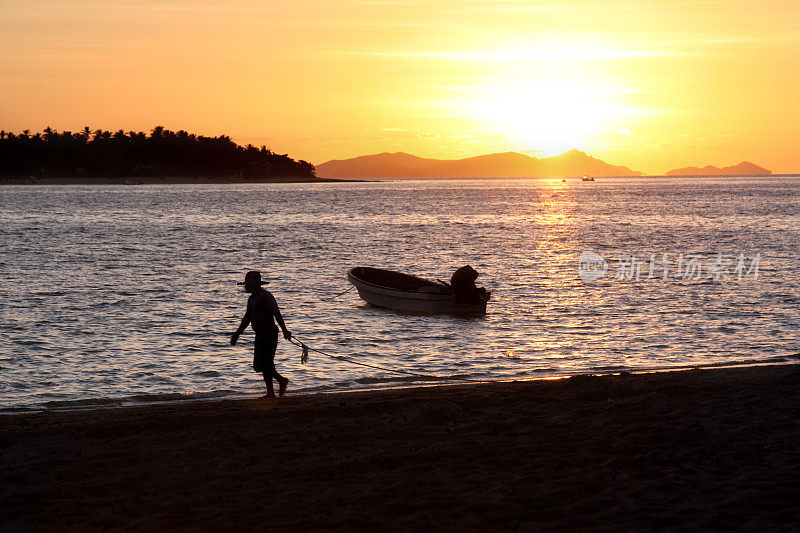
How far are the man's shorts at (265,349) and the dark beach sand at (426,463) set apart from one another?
2.52 ft

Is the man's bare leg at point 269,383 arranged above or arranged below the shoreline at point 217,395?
above

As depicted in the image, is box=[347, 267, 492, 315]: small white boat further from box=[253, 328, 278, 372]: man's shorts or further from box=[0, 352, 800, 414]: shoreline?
box=[253, 328, 278, 372]: man's shorts

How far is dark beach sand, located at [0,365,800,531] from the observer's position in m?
7.39

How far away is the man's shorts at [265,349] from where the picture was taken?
42.3 ft

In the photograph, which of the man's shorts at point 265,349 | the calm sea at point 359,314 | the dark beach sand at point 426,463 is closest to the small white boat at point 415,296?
the calm sea at point 359,314

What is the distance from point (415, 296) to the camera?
26.7m

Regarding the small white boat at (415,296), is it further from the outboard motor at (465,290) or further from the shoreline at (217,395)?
the shoreline at (217,395)

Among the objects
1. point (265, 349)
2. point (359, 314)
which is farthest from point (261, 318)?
point (359, 314)

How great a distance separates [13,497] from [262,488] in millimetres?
2552

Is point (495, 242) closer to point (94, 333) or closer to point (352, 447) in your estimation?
point (94, 333)

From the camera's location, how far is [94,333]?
22.1m

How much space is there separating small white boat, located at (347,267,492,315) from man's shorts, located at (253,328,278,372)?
43.9ft

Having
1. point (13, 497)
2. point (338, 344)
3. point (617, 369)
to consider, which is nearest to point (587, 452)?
point (13, 497)

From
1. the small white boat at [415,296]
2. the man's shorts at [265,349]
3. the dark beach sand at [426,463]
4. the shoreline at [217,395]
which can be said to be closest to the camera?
the dark beach sand at [426,463]
